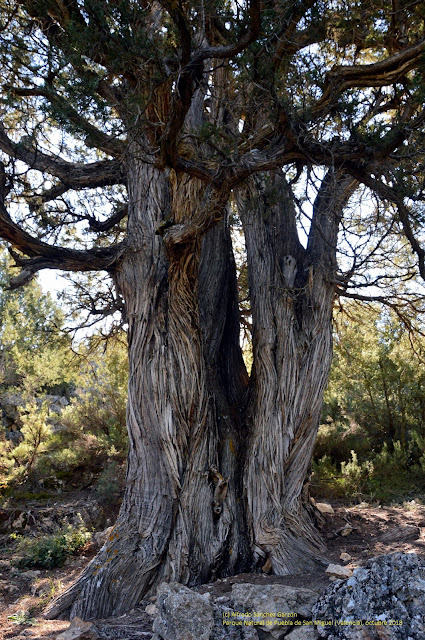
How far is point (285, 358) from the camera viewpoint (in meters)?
4.96

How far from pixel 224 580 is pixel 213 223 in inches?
120

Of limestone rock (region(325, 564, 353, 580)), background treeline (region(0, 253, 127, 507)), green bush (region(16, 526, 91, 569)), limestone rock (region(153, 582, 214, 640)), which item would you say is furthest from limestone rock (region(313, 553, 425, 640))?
background treeline (region(0, 253, 127, 507))

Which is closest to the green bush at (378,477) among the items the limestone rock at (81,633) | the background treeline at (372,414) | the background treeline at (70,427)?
the background treeline at (372,414)

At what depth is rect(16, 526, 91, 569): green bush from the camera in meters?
5.38

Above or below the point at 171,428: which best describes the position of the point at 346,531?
below

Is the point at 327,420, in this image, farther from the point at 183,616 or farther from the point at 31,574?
the point at 183,616

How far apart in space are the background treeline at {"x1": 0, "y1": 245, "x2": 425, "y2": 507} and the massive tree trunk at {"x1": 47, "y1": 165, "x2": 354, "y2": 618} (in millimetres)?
1968

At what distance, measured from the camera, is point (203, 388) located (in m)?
4.85

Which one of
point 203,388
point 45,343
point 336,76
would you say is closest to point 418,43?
point 336,76

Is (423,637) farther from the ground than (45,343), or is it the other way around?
(45,343)

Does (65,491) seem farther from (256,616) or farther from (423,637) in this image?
(423,637)

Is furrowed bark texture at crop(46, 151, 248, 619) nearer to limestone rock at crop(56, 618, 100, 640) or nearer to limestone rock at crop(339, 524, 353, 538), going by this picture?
limestone rock at crop(56, 618, 100, 640)

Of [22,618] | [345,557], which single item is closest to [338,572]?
[345,557]

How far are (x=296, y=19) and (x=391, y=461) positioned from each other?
6.14 m
